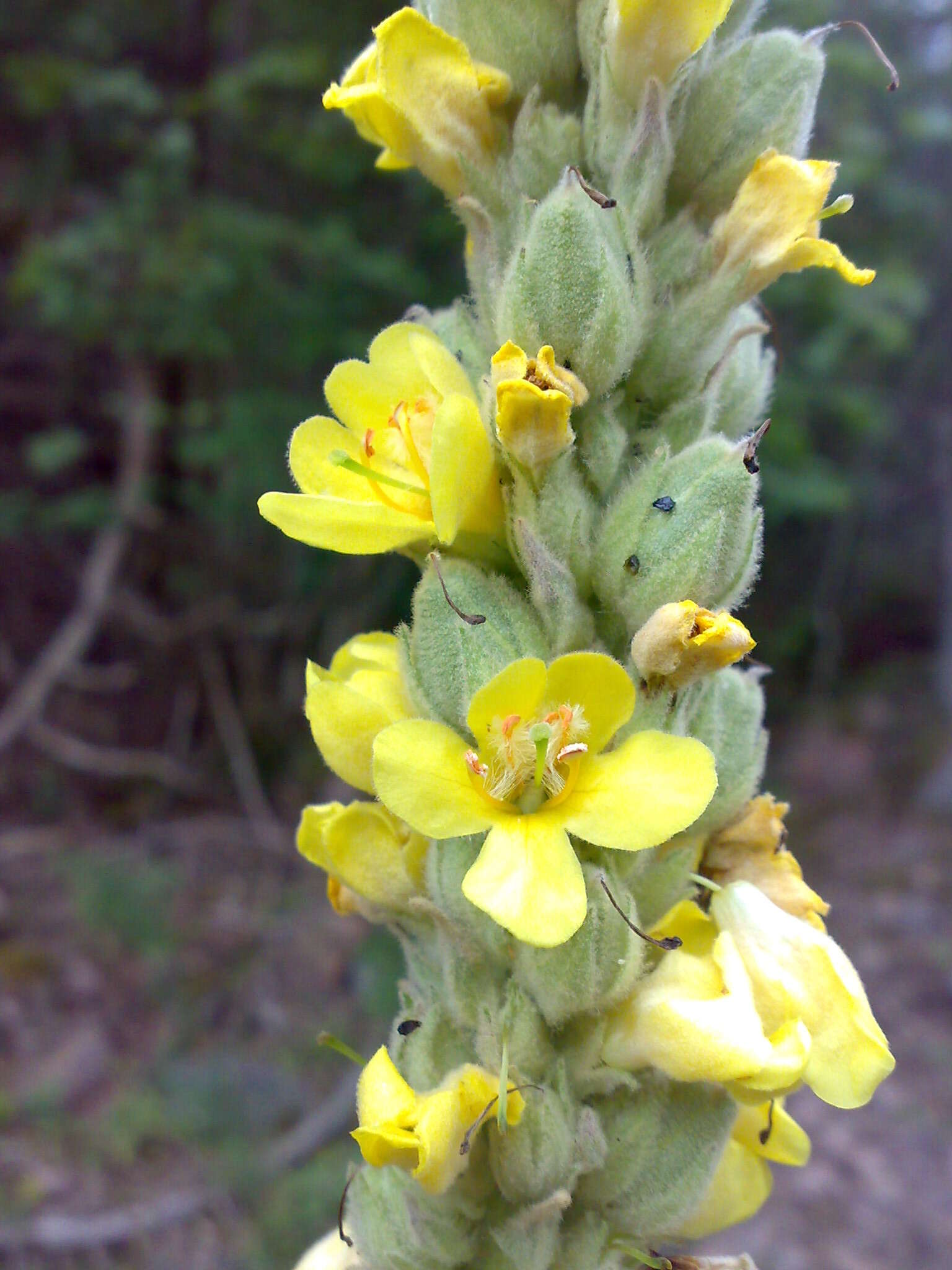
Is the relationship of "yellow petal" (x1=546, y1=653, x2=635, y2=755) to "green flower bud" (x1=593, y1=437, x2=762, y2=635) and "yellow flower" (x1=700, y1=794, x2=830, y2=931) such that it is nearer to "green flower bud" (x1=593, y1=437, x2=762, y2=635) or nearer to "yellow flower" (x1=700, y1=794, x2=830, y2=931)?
"green flower bud" (x1=593, y1=437, x2=762, y2=635)

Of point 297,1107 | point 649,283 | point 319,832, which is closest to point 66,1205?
point 297,1107

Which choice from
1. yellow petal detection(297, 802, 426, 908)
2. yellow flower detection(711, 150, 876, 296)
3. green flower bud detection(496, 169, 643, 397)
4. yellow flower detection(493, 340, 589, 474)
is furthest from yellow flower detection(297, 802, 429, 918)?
yellow flower detection(711, 150, 876, 296)

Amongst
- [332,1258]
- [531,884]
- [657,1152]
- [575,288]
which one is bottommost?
[332,1258]

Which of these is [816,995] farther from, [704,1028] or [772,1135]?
[772,1135]

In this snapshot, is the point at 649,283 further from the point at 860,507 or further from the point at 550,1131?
the point at 860,507

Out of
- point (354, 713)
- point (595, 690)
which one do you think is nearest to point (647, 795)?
point (595, 690)
